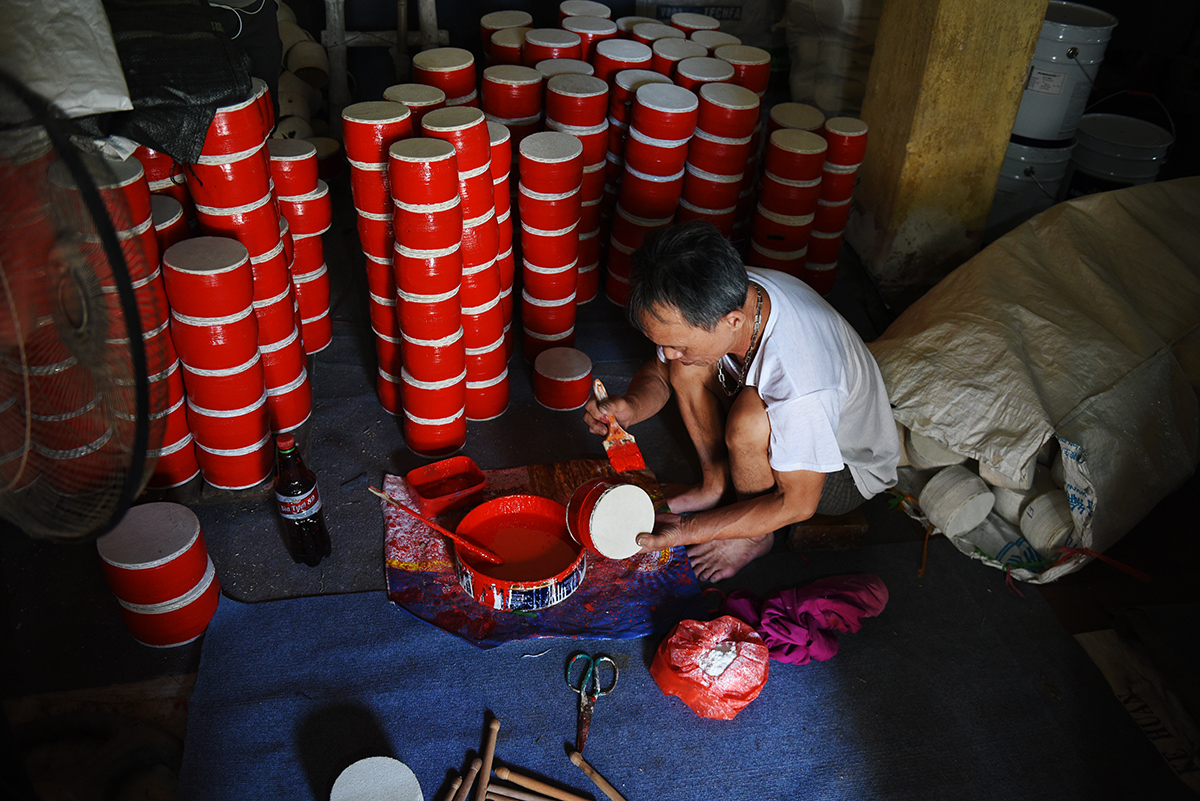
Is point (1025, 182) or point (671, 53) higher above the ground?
point (671, 53)

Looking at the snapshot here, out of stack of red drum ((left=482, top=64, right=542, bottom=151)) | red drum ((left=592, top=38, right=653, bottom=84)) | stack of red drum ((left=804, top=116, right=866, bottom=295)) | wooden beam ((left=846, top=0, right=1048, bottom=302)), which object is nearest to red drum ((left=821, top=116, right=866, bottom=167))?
stack of red drum ((left=804, top=116, right=866, bottom=295))

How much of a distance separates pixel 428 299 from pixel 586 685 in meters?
1.34

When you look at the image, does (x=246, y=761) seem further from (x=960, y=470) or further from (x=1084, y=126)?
(x=1084, y=126)

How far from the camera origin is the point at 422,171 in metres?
2.52

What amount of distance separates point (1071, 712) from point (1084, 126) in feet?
10.9

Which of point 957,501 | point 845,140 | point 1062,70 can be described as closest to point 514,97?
point 845,140

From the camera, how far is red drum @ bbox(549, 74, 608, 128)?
338 cm

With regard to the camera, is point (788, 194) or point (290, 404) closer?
point (290, 404)

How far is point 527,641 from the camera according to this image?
97.9 inches

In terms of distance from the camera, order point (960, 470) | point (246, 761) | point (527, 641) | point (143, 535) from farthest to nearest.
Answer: point (960, 470) < point (527, 641) < point (143, 535) < point (246, 761)

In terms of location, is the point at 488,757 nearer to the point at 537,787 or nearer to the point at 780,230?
the point at 537,787

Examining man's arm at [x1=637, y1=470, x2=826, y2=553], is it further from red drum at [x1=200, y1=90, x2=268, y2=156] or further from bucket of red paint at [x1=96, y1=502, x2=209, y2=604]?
red drum at [x1=200, y1=90, x2=268, y2=156]

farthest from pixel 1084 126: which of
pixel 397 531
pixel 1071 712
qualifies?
pixel 397 531

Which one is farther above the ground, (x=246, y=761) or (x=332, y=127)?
(x=332, y=127)
